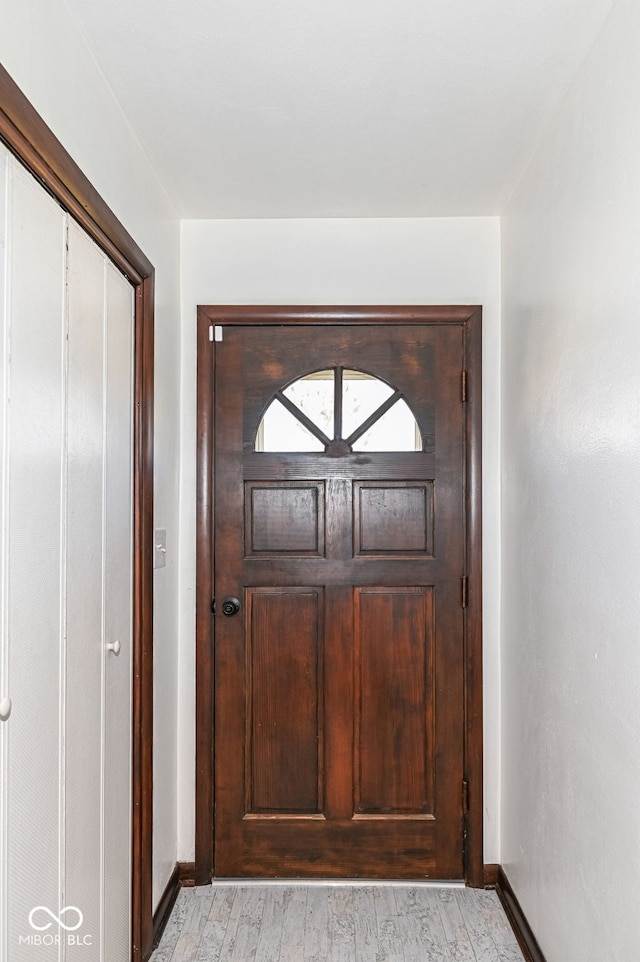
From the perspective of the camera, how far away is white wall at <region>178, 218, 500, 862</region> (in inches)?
114

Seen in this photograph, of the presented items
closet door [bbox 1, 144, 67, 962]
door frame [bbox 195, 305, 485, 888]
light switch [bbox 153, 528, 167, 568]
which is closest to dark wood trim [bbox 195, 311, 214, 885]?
door frame [bbox 195, 305, 485, 888]

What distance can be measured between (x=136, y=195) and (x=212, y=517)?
1144mm

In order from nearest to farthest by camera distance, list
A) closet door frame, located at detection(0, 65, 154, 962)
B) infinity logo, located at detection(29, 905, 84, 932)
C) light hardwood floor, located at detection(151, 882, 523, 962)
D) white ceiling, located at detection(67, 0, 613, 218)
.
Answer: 1. infinity logo, located at detection(29, 905, 84, 932)
2. white ceiling, located at detection(67, 0, 613, 218)
3. closet door frame, located at detection(0, 65, 154, 962)
4. light hardwood floor, located at detection(151, 882, 523, 962)

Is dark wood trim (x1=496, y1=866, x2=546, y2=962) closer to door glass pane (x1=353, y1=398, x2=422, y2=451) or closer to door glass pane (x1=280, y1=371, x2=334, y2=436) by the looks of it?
door glass pane (x1=353, y1=398, x2=422, y2=451)

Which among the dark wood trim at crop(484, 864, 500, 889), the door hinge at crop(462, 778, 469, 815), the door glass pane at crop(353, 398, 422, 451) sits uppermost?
the door glass pane at crop(353, 398, 422, 451)

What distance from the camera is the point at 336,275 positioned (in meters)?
2.89

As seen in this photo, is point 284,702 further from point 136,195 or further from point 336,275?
point 136,195

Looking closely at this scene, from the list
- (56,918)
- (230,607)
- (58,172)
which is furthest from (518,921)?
(58,172)

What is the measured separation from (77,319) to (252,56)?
74cm

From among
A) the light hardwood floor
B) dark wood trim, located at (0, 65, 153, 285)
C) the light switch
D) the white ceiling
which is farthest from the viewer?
the light switch

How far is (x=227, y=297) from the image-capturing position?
9.53ft

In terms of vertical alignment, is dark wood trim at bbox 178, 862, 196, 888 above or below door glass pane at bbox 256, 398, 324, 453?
below

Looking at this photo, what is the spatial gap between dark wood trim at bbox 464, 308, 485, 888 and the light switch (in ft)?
3.53

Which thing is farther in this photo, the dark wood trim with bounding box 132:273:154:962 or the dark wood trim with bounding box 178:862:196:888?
the dark wood trim with bounding box 178:862:196:888
